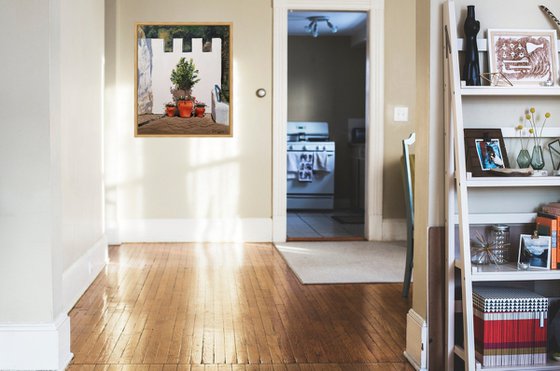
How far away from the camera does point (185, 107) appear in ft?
21.9

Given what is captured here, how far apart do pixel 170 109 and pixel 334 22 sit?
11.8 feet

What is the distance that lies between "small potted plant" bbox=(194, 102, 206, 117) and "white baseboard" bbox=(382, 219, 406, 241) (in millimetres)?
2086

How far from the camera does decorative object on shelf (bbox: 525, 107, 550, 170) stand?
10.1 feet

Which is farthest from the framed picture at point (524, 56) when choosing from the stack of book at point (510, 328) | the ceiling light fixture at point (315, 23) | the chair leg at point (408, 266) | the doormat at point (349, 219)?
the ceiling light fixture at point (315, 23)

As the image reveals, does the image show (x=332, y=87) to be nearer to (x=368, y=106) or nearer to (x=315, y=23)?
(x=315, y=23)

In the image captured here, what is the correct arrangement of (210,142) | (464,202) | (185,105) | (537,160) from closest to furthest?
(464,202), (537,160), (185,105), (210,142)

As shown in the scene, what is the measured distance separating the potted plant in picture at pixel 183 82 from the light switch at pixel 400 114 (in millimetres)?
2008

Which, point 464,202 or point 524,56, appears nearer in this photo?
point 464,202

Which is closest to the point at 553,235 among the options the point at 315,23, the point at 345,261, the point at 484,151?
the point at 484,151

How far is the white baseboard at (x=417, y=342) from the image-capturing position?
3074 millimetres

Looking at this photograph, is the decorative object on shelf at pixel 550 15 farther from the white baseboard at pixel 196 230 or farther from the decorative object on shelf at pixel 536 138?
the white baseboard at pixel 196 230

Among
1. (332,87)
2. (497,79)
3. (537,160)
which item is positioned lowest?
(537,160)

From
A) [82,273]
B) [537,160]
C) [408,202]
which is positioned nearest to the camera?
[537,160]

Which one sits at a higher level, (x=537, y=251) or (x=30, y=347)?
(x=537, y=251)
